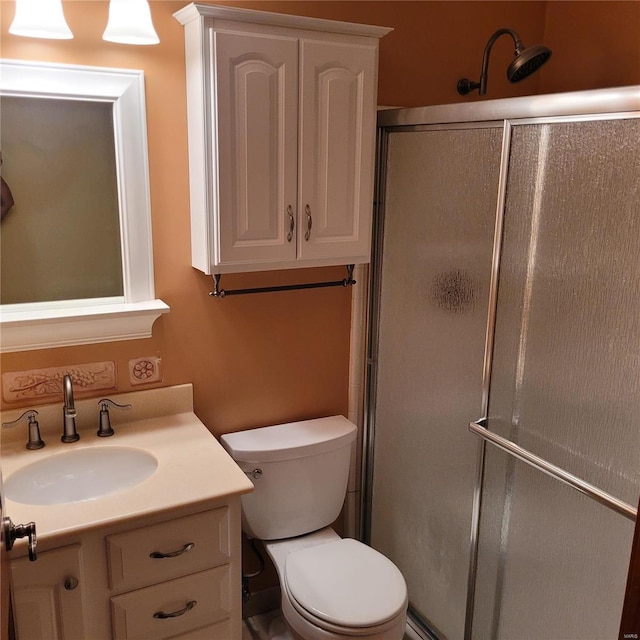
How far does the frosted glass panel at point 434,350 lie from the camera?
190 cm

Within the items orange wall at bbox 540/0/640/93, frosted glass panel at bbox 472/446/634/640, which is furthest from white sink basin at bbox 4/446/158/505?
orange wall at bbox 540/0/640/93

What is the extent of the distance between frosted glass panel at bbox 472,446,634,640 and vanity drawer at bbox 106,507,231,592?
2.53ft

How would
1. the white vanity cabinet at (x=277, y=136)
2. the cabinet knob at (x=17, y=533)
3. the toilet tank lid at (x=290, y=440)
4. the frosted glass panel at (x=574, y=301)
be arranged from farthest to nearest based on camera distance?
the toilet tank lid at (x=290, y=440)
the white vanity cabinet at (x=277, y=136)
the frosted glass panel at (x=574, y=301)
the cabinet knob at (x=17, y=533)

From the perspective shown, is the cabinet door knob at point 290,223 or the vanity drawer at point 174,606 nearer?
the vanity drawer at point 174,606

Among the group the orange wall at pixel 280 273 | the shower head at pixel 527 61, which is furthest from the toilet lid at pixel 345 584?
the shower head at pixel 527 61

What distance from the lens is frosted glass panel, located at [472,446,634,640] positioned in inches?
62.0

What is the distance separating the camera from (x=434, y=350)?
6.87ft

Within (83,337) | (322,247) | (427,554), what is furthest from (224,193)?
(427,554)

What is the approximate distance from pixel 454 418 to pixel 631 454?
622mm

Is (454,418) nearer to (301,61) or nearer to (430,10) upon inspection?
(301,61)

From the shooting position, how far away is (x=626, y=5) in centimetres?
213

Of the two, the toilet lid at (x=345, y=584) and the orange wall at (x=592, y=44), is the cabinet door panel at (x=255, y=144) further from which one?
the orange wall at (x=592, y=44)

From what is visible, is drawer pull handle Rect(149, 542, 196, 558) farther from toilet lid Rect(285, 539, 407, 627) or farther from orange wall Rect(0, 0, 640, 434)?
orange wall Rect(0, 0, 640, 434)

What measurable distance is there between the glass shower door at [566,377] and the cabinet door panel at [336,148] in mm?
498
